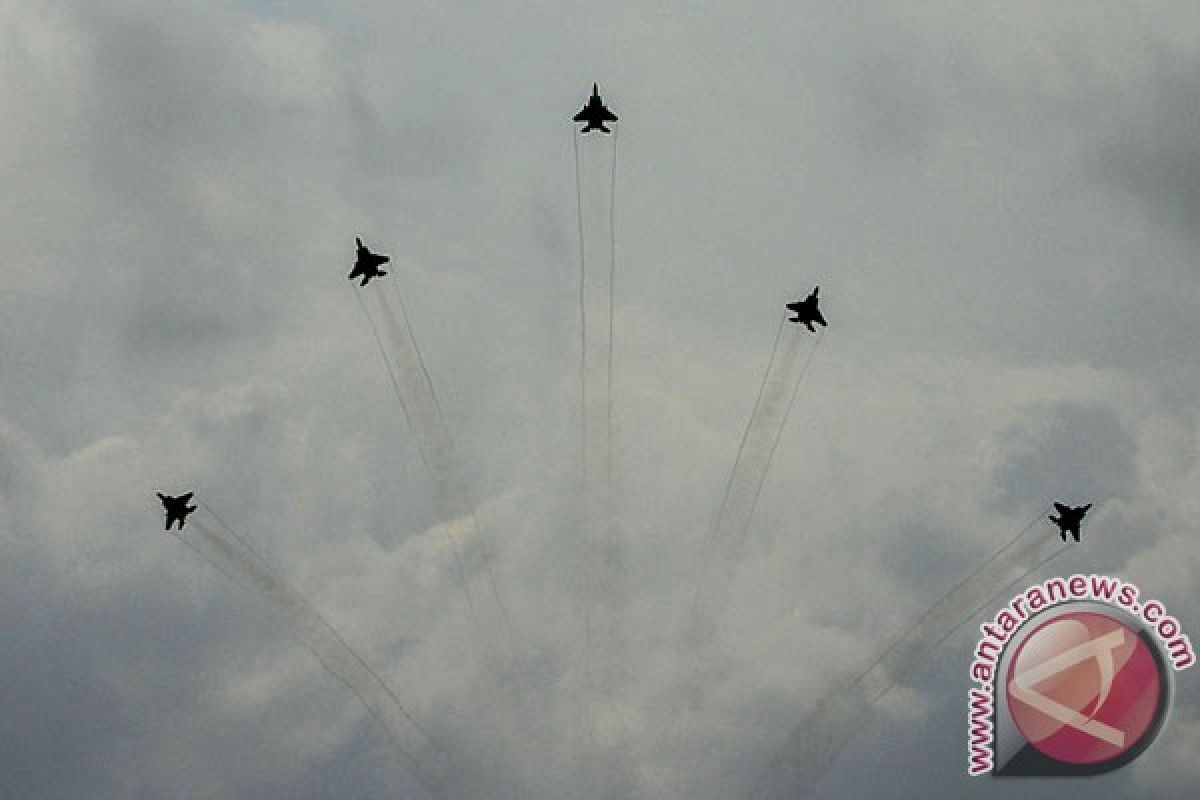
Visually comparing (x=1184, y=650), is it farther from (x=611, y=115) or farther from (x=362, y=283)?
(x=362, y=283)

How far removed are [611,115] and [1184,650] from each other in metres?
102

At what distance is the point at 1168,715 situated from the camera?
19988 centimetres

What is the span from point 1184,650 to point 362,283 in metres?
116

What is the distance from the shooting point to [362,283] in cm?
19850

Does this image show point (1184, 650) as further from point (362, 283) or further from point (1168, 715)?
point (362, 283)

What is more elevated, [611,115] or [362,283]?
[611,115]

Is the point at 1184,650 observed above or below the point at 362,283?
below

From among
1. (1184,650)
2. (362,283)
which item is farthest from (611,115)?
(1184,650)

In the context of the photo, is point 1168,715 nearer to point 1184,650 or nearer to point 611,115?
point 1184,650

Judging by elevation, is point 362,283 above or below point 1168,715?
above

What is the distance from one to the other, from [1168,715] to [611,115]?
106108 millimetres

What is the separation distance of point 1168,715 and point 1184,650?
28.5ft

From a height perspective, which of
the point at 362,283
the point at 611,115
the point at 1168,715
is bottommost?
the point at 1168,715

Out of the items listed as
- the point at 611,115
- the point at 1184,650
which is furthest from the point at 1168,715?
the point at 611,115
